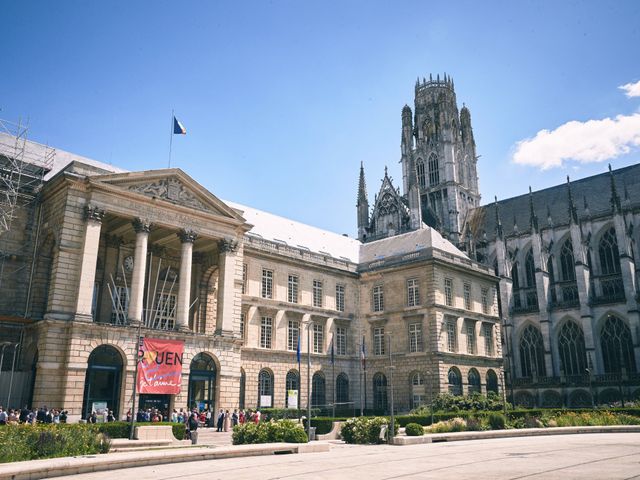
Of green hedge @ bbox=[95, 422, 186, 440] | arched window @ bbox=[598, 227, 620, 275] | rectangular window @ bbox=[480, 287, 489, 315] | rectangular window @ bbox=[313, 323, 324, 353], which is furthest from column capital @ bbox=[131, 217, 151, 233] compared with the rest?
arched window @ bbox=[598, 227, 620, 275]

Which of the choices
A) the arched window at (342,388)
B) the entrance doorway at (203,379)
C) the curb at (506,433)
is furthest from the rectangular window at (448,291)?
the entrance doorway at (203,379)

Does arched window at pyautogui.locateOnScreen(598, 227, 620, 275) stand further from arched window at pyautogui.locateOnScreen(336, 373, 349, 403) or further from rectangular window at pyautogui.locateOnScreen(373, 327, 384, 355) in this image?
arched window at pyautogui.locateOnScreen(336, 373, 349, 403)

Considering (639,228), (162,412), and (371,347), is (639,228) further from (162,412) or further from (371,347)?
(162,412)

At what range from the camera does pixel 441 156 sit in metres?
92.9

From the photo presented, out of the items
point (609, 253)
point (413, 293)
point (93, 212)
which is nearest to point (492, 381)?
point (413, 293)

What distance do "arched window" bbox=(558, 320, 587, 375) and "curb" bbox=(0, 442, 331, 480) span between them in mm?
47937

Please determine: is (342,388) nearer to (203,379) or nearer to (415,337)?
(415,337)

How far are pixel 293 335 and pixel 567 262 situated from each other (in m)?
39.2

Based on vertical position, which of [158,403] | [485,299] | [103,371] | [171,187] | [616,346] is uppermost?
[171,187]

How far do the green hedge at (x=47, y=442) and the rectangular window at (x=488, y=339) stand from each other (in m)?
39.0

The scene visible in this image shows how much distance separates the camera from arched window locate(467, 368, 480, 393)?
48.0 metres

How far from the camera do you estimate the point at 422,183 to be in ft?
311

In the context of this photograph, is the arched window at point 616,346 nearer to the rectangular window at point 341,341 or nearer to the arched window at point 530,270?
the arched window at point 530,270

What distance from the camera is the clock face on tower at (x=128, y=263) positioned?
3756 centimetres
